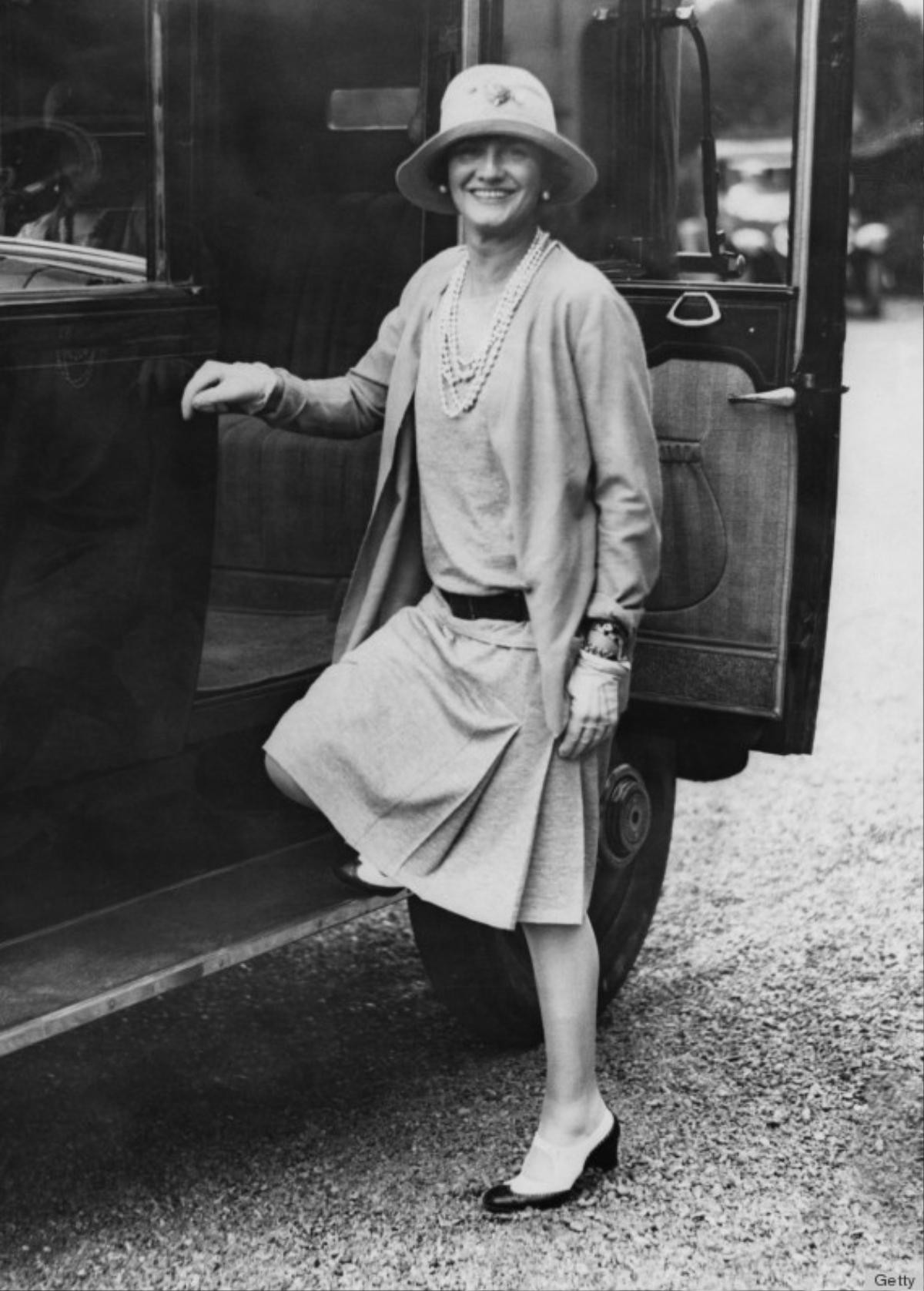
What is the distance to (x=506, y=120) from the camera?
2.91 m

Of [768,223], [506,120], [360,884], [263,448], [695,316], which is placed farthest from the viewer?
[768,223]

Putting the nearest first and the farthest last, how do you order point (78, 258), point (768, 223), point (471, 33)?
1. point (78, 258)
2. point (471, 33)
3. point (768, 223)

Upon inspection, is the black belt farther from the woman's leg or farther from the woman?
the woman's leg

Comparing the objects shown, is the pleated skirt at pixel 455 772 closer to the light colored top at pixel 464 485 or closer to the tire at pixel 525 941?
the light colored top at pixel 464 485

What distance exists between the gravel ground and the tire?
96 mm

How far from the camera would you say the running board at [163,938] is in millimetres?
2836

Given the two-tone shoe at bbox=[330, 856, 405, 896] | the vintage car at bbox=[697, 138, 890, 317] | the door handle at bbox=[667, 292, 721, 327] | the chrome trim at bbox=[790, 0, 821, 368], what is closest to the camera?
the two-tone shoe at bbox=[330, 856, 405, 896]

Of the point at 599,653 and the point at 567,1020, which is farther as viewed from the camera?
the point at 567,1020

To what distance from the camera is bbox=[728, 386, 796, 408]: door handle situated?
3430 mm

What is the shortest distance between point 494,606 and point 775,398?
71cm

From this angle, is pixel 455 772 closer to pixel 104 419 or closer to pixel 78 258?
pixel 104 419

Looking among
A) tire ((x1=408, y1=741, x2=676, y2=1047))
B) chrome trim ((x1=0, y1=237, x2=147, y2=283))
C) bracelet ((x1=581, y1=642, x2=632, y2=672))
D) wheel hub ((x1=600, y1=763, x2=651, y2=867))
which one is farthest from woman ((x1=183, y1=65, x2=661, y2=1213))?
wheel hub ((x1=600, y1=763, x2=651, y2=867))

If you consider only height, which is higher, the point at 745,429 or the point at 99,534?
the point at 745,429

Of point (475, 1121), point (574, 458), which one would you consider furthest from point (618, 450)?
point (475, 1121)
